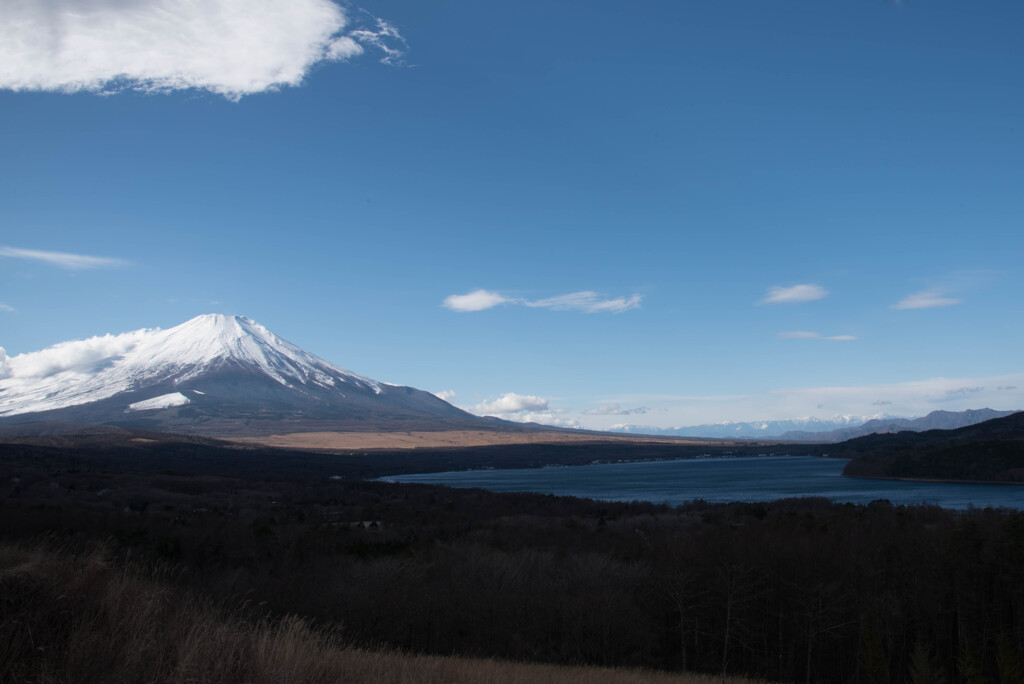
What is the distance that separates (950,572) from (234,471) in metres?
Result: 95.5

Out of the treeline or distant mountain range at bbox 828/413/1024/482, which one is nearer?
the treeline

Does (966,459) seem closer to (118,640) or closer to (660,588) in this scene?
(660,588)

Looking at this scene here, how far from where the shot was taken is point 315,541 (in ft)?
114

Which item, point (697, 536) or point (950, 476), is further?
point (950, 476)

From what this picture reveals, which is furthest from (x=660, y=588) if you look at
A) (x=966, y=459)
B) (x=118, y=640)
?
(x=966, y=459)

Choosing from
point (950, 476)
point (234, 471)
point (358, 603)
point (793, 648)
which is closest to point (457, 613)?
point (358, 603)

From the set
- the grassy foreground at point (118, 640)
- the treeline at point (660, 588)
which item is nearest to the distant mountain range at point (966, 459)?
the treeline at point (660, 588)

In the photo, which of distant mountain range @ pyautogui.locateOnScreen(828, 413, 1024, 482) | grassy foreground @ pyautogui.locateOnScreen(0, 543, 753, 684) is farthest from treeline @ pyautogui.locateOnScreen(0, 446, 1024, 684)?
distant mountain range @ pyautogui.locateOnScreen(828, 413, 1024, 482)

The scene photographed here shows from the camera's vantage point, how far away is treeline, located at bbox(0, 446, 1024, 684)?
2436cm

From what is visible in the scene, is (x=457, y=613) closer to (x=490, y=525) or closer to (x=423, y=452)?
(x=490, y=525)

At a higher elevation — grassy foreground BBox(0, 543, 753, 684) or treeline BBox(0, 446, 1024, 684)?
grassy foreground BBox(0, 543, 753, 684)

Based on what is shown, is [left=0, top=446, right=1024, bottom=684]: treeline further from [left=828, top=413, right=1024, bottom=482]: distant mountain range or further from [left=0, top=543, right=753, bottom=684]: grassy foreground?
[left=828, top=413, right=1024, bottom=482]: distant mountain range

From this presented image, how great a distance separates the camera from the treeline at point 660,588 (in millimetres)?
24359

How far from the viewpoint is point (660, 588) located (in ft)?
94.1
